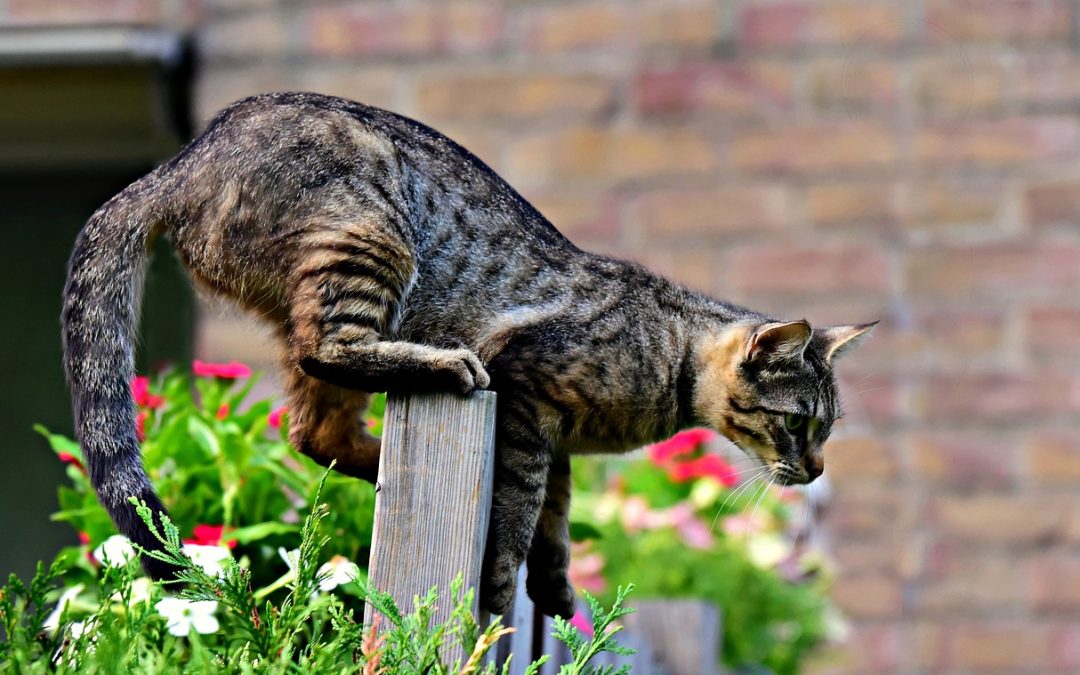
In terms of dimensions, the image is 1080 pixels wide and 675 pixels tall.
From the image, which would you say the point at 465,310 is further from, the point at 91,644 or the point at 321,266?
the point at 91,644

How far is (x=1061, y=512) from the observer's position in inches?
208

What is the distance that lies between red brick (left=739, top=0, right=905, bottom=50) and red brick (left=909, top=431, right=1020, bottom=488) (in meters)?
1.53

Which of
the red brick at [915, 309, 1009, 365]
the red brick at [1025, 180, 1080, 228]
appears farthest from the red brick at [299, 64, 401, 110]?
the red brick at [1025, 180, 1080, 228]

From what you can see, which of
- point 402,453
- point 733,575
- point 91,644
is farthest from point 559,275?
point 733,575

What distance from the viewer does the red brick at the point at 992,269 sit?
535 cm

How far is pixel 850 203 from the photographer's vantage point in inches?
212

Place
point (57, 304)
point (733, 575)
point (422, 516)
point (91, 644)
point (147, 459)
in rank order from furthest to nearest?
point (57, 304), point (733, 575), point (147, 459), point (422, 516), point (91, 644)

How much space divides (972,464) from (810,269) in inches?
36.4

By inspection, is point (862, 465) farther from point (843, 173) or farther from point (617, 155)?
point (617, 155)

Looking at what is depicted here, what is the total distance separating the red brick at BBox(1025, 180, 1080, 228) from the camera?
5.36 meters

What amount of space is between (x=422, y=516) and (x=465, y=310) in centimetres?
68

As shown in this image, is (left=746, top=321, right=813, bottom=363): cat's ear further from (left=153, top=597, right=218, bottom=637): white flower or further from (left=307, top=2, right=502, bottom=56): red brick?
(left=307, top=2, right=502, bottom=56): red brick

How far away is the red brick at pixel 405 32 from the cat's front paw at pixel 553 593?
311cm

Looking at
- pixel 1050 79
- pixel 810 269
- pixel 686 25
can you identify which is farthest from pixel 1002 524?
pixel 686 25
